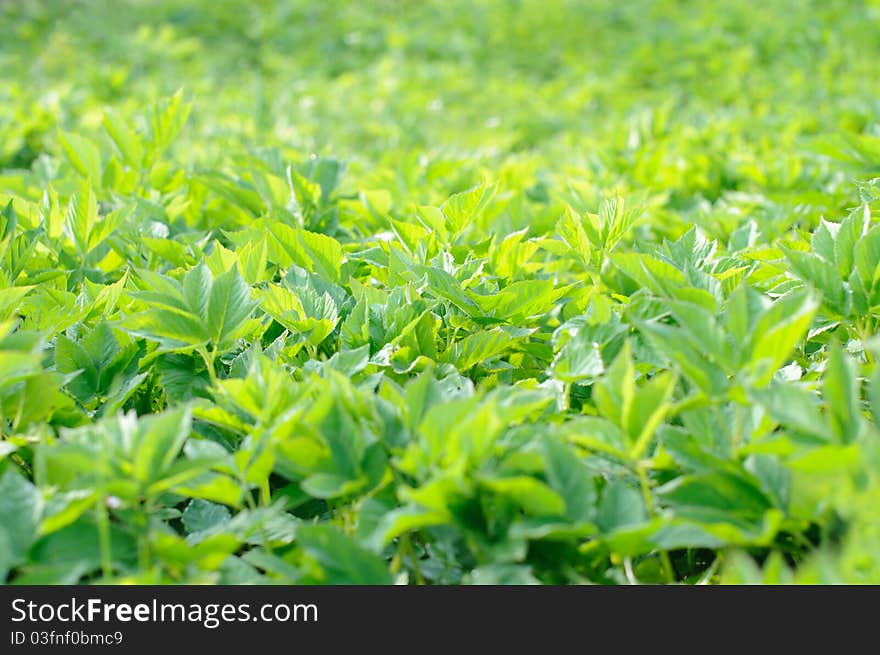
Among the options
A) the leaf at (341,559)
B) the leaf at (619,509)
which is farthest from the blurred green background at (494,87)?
the leaf at (341,559)

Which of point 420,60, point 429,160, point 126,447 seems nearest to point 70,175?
point 429,160

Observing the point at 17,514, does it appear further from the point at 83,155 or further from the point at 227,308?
the point at 83,155

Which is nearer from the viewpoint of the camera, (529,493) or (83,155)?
(529,493)

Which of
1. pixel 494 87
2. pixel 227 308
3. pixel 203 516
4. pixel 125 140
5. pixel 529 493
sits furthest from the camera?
pixel 494 87

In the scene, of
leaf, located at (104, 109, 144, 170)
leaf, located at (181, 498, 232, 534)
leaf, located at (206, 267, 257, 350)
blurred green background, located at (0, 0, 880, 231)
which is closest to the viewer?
leaf, located at (181, 498, 232, 534)

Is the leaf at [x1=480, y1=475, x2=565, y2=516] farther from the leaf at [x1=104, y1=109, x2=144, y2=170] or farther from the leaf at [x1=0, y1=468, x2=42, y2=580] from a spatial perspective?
the leaf at [x1=104, y1=109, x2=144, y2=170]

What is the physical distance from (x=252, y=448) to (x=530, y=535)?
39cm

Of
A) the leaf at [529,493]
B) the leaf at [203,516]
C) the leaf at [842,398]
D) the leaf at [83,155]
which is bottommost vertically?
the leaf at [529,493]

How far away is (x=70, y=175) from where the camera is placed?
2.75 metres

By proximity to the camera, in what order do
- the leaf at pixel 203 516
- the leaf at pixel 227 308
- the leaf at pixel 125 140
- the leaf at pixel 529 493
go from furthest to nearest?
the leaf at pixel 125 140 → the leaf at pixel 227 308 → the leaf at pixel 203 516 → the leaf at pixel 529 493

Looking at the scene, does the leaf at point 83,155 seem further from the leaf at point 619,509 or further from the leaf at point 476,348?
the leaf at point 619,509

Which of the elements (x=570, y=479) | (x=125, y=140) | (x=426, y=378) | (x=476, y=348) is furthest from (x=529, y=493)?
(x=125, y=140)

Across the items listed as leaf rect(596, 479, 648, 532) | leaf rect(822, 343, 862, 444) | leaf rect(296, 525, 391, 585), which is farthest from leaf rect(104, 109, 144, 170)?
leaf rect(822, 343, 862, 444)

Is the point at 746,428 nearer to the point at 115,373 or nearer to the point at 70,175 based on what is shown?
the point at 115,373
